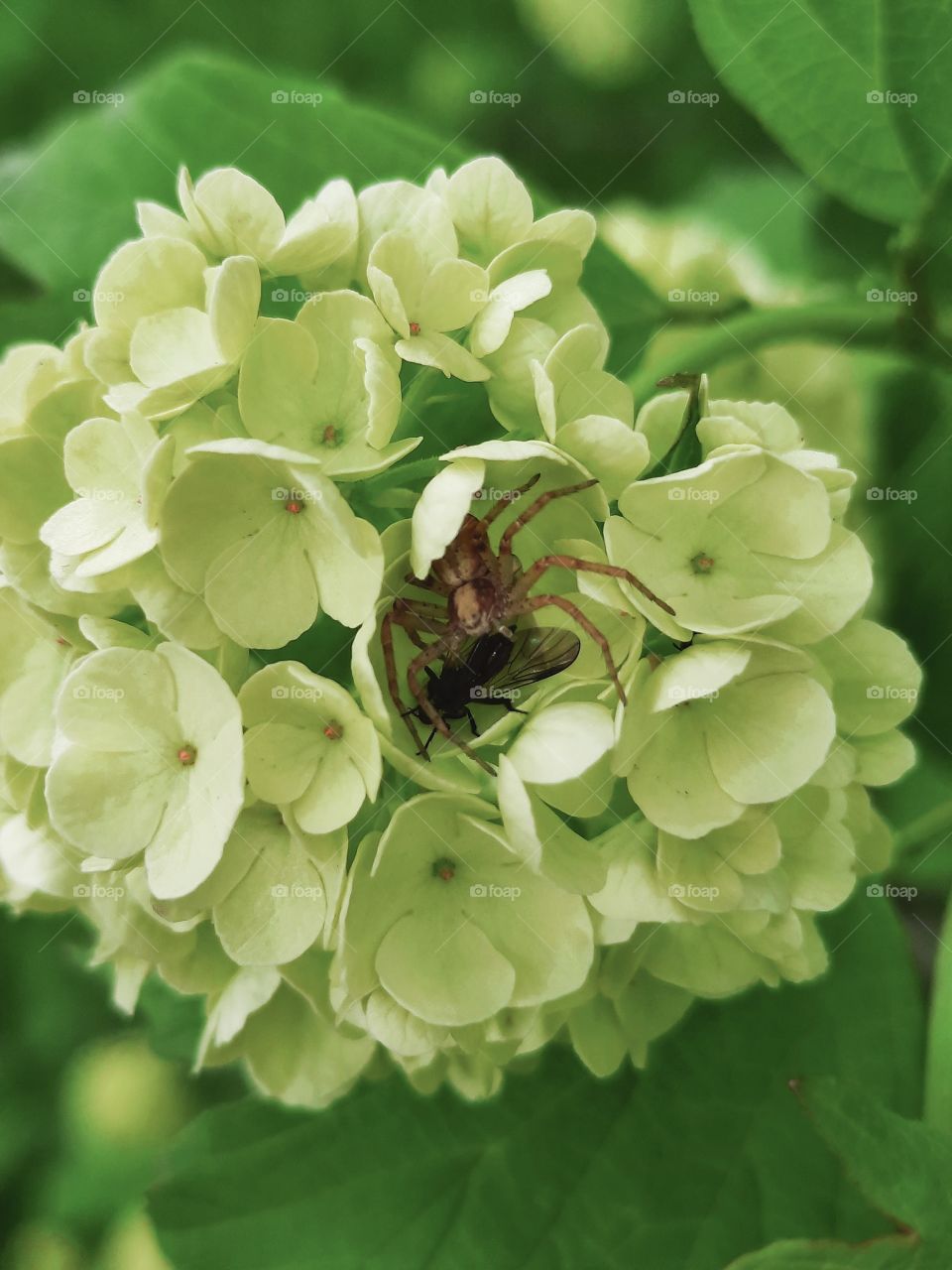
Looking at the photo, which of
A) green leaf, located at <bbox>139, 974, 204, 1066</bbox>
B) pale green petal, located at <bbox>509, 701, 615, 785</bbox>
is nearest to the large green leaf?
pale green petal, located at <bbox>509, 701, 615, 785</bbox>

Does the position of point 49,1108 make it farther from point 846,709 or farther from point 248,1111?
point 846,709

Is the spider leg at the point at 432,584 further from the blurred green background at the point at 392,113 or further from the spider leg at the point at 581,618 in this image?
the blurred green background at the point at 392,113

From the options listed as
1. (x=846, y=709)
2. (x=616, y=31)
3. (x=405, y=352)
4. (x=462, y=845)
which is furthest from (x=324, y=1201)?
(x=616, y=31)

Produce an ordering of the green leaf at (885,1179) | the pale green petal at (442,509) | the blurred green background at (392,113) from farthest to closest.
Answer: the blurred green background at (392,113) < the green leaf at (885,1179) < the pale green petal at (442,509)

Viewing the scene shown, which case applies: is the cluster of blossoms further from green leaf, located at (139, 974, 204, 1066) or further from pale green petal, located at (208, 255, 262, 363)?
green leaf, located at (139, 974, 204, 1066)

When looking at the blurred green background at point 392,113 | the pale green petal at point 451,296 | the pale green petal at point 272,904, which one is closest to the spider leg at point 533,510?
the pale green petal at point 451,296
